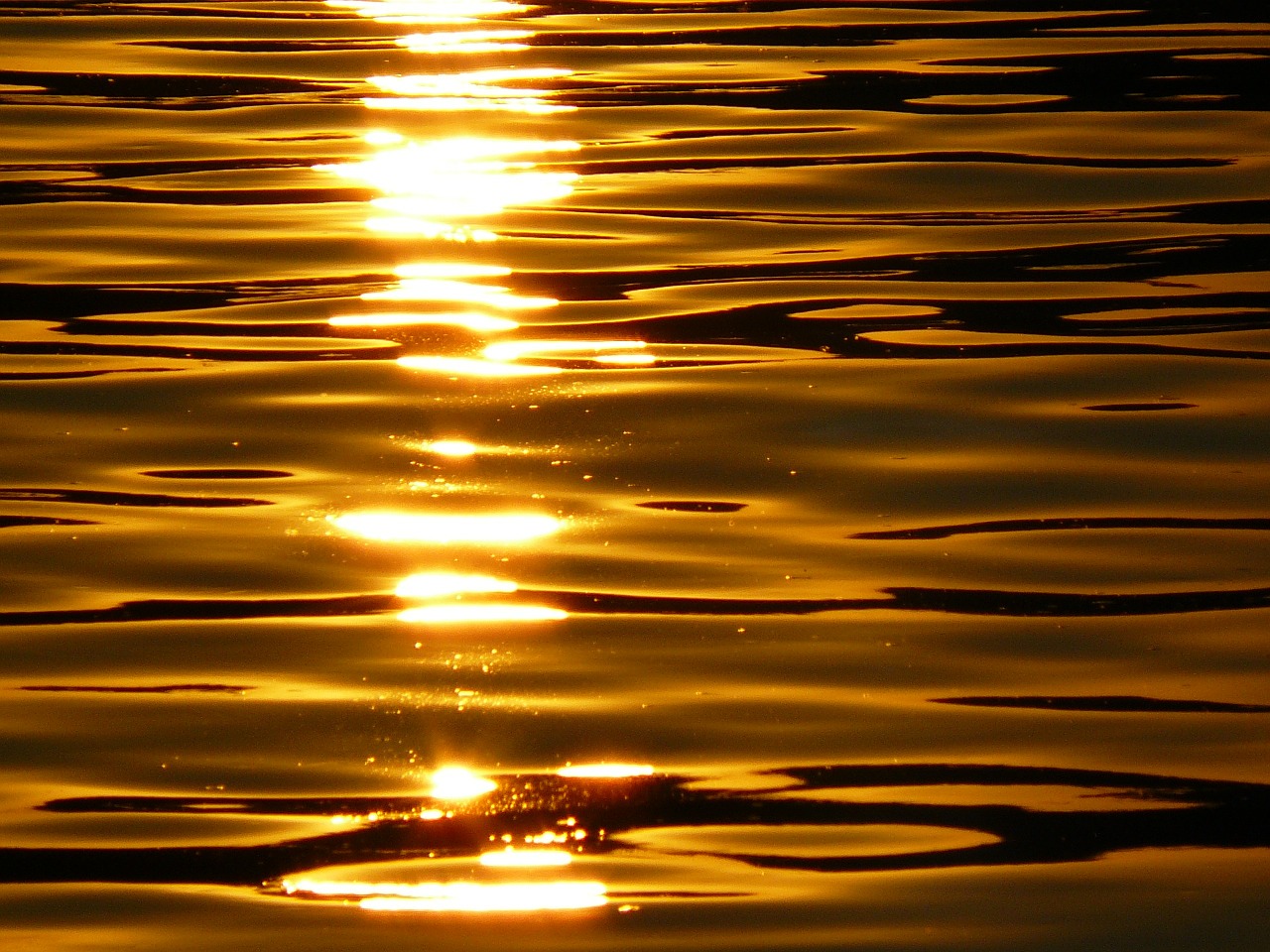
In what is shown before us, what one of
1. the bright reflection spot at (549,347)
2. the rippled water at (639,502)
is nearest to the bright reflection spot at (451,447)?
the rippled water at (639,502)

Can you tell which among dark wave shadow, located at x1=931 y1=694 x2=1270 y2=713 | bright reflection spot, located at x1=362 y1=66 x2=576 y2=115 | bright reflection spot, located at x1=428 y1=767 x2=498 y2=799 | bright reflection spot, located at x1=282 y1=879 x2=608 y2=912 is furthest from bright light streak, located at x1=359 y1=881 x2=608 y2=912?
bright reflection spot, located at x1=362 y1=66 x2=576 y2=115

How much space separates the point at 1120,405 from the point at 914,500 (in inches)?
14.7

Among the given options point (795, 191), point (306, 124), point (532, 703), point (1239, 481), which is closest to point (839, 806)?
point (532, 703)

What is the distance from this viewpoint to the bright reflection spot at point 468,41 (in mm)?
4227

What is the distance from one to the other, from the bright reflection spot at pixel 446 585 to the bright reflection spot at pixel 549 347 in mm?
629

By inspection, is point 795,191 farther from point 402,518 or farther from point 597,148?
point 402,518

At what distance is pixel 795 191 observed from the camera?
11.2ft

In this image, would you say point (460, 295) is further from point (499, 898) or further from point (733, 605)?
point (499, 898)

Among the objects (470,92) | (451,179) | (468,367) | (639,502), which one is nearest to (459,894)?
(639,502)

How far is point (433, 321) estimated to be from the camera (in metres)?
2.88

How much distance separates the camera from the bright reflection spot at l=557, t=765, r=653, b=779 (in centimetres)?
180

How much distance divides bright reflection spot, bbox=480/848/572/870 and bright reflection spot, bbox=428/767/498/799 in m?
0.10

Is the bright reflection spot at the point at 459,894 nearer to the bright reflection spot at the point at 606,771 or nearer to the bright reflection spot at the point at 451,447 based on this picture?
the bright reflection spot at the point at 606,771

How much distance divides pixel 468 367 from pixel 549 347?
0.13m
